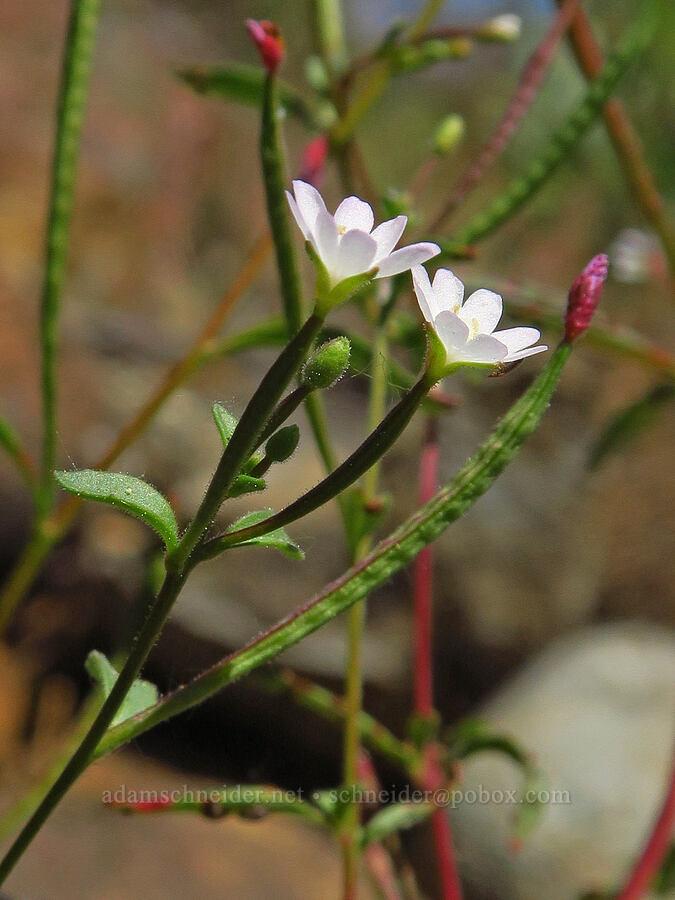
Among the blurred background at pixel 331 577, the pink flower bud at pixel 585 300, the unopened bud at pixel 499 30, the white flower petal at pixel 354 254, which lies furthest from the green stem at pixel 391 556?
the unopened bud at pixel 499 30

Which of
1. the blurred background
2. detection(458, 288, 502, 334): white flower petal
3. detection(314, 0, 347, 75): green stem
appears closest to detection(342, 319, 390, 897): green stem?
the blurred background

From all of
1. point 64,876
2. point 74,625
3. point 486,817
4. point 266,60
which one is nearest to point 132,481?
point 266,60

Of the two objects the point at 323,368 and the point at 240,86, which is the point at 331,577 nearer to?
the point at 240,86

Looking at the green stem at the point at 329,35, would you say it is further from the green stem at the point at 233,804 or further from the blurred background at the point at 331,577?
the green stem at the point at 233,804

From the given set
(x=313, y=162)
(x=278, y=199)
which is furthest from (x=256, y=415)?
(x=313, y=162)

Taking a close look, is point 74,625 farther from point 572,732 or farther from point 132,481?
point 132,481

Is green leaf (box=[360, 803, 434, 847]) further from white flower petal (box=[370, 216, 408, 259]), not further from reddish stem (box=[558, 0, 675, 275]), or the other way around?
reddish stem (box=[558, 0, 675, 275])
